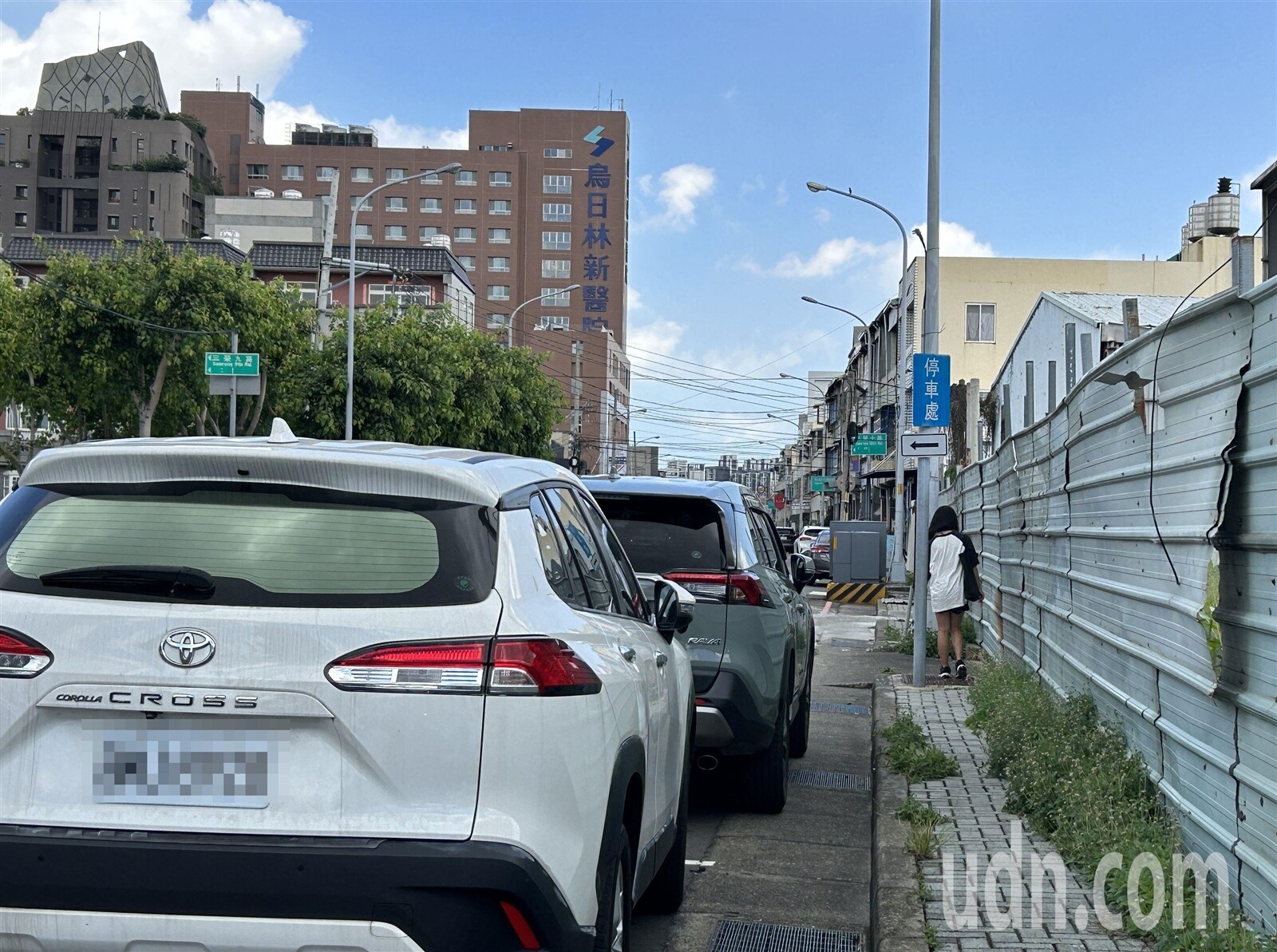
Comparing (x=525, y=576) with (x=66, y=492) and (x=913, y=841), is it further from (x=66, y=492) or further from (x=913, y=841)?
(x=913, y=841)

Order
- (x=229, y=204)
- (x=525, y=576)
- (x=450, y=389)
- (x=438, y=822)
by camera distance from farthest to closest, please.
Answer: (x=229, y=204), (x=450, y=389), (x=525, y=576), (x=438, y=822)

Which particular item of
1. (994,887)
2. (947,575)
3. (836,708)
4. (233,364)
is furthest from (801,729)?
(233,364)

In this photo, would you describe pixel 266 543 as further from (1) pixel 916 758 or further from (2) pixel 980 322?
(2) pixel 980 322

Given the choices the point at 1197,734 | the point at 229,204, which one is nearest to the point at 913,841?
the point at 1197,734

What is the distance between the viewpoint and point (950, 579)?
1420 centimetres

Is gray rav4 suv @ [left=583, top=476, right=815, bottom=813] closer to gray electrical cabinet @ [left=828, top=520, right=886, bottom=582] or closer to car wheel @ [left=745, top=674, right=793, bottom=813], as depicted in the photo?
car wheel @ [left=745, top=674, right=793, bottom=813]

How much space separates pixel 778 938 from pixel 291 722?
303 centimetres

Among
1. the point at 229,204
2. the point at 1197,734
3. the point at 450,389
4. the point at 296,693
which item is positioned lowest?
the point at 1197,734

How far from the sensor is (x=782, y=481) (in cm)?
17075

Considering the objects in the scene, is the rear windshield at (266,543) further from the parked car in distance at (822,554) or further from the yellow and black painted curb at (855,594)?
the parked car in distance at (822,554)

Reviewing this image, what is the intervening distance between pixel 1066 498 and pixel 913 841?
4.00 meters

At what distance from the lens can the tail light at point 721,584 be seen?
297 inches

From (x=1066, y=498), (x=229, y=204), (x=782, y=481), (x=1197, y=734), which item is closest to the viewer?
(x=1197, y=734)

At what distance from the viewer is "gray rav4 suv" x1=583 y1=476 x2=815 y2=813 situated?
742 cm
